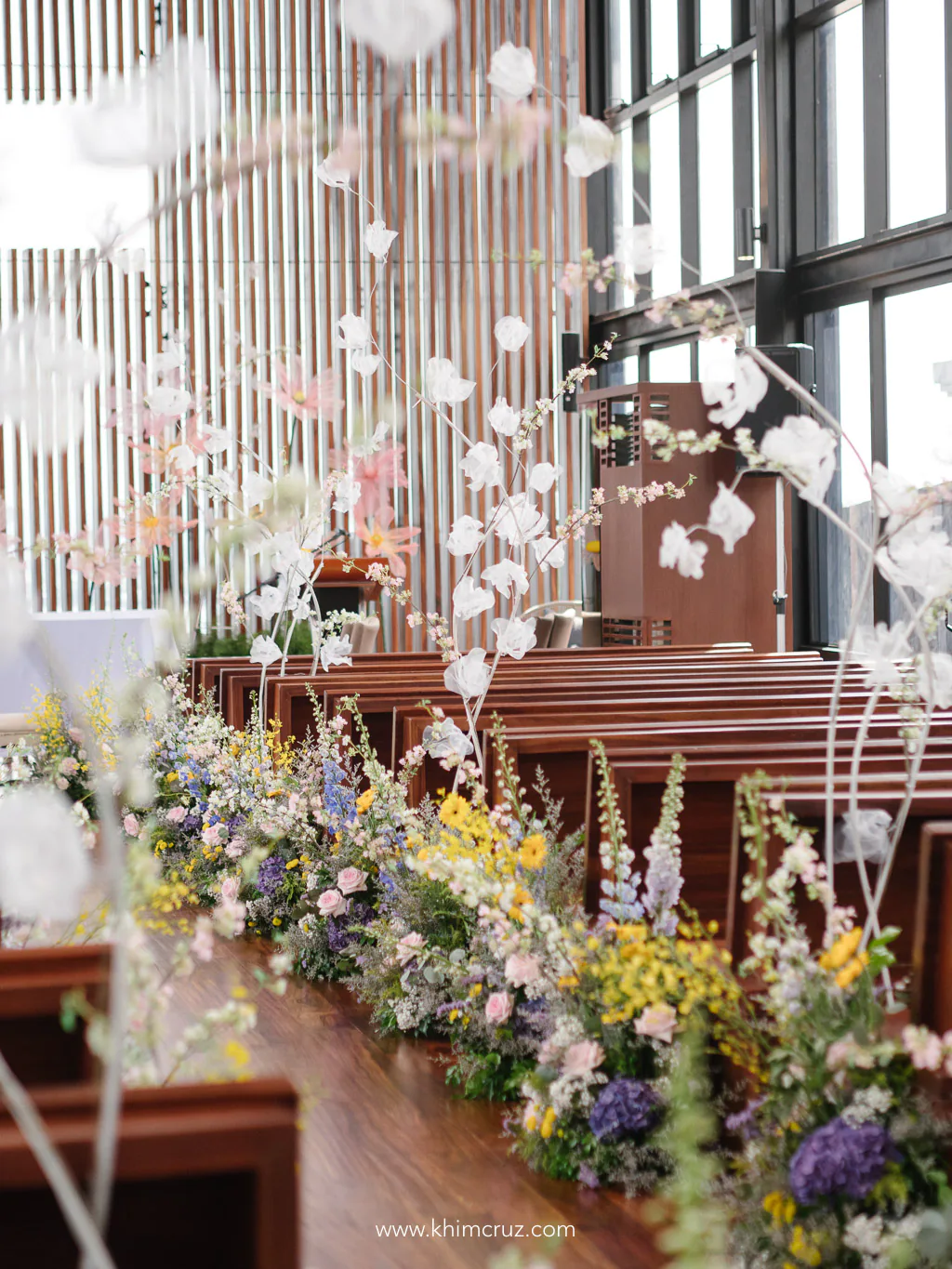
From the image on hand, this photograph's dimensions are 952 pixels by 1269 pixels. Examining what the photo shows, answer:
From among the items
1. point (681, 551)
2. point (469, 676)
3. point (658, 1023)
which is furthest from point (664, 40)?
point (658, 1023)

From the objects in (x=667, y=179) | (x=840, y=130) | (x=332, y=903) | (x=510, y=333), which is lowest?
(x=332, y=903)

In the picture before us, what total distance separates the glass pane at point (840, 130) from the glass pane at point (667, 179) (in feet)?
4.79

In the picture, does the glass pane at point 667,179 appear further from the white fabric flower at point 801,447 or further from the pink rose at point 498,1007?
the white fabric flower at point 801,447

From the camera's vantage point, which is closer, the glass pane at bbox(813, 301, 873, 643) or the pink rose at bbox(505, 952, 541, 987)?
the pink rose at bbox(505, 952, 541, 987)

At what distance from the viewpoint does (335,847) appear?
3.46m

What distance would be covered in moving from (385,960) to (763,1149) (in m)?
1.27

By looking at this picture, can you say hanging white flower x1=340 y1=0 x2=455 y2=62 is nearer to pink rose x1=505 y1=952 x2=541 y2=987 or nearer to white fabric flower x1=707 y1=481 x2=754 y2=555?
white fabric flower x1=707 y1=481 x2=754 y2=555

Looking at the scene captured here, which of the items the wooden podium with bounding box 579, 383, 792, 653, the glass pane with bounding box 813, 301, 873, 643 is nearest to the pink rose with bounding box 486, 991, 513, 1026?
the wooden podium with bounding box 579, 383, 792, 653

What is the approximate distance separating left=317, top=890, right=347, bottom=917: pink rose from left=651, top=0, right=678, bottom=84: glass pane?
7597 millimetres

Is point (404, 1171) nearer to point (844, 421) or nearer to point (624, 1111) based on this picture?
point (624, 1111)

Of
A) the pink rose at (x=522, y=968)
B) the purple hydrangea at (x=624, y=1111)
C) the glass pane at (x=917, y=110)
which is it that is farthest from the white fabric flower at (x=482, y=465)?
the glass pane at (x=917, y=110)

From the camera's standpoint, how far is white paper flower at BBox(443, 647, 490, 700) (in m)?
3.20

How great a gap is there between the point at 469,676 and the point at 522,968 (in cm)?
92

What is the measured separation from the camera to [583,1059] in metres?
2.24
